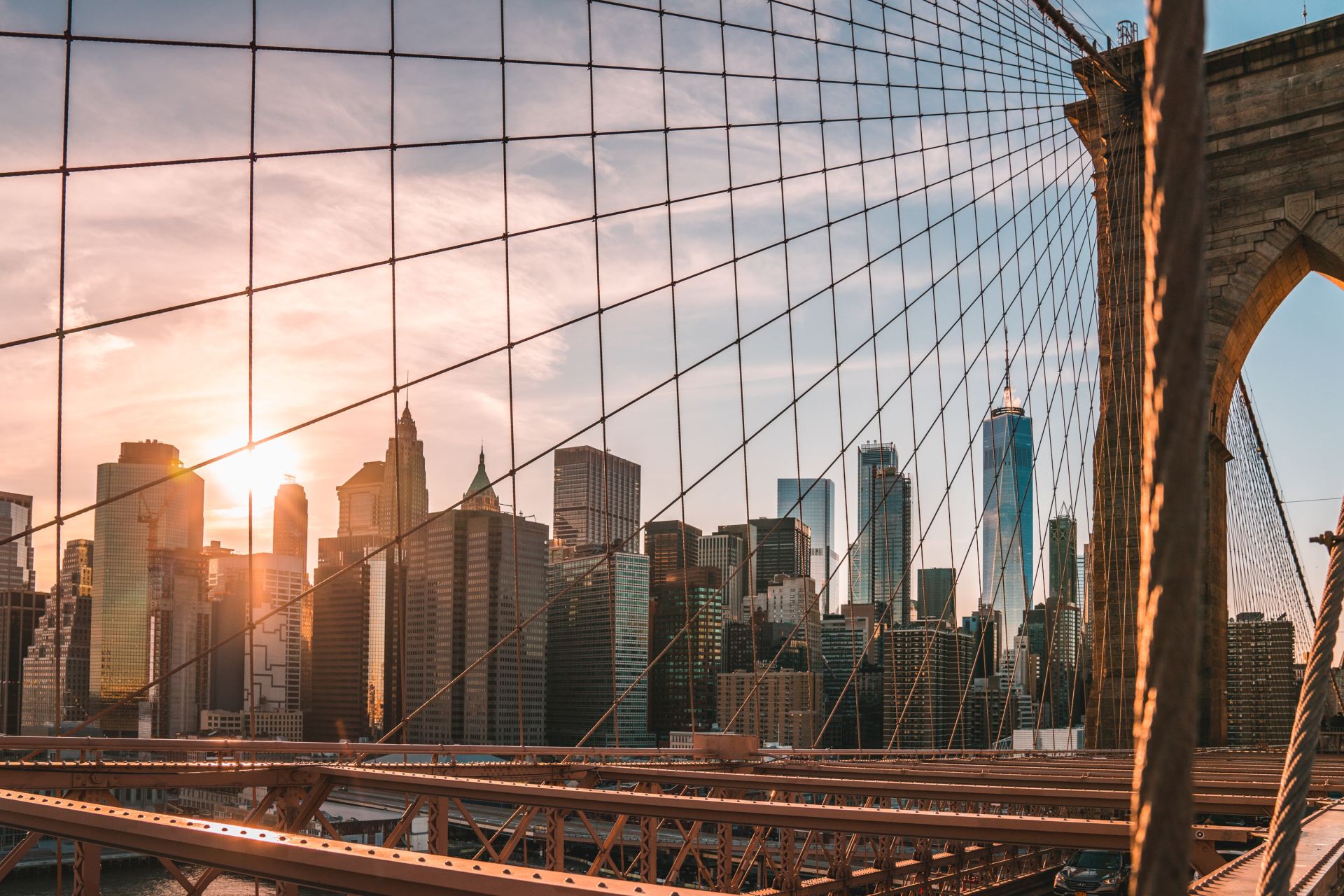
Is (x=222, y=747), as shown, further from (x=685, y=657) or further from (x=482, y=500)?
(x=685, y=657)

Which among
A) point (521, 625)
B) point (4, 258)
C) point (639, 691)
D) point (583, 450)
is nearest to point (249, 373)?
point (4, 258)

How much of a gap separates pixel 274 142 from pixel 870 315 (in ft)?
29.3

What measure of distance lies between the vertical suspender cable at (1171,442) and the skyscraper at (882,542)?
12070 mm

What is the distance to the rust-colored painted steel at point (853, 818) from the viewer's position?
145 inches

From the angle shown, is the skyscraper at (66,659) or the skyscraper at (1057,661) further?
the skyscraper at (1057,661)

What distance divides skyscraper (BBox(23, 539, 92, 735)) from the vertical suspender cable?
6674 mm

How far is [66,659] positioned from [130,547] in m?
1.67

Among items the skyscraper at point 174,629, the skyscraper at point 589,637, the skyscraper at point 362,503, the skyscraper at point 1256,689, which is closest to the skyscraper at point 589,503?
the skyscraper at point 589,637

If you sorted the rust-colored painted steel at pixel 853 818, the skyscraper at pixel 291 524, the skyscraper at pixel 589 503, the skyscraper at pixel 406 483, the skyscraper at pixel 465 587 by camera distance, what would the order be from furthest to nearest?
the skyscraper at pixel 589 503
the skyscraper at pixel 465 587
the skyscraper at pixel 406 483
the skyscraper at pixel 291 524
the rust-colored painted steel at pixel 853 818

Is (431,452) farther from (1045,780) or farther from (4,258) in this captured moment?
(1045,780)

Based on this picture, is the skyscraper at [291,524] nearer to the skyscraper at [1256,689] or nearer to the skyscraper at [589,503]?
the skyscraper at [589,503]

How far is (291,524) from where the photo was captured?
8281 millimetres

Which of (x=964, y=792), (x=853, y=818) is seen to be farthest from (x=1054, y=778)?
(x=853, y=818)

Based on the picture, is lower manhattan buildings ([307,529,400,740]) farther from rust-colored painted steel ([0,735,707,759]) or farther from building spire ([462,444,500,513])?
rust-colored painted steel ([0,735,707,759])
